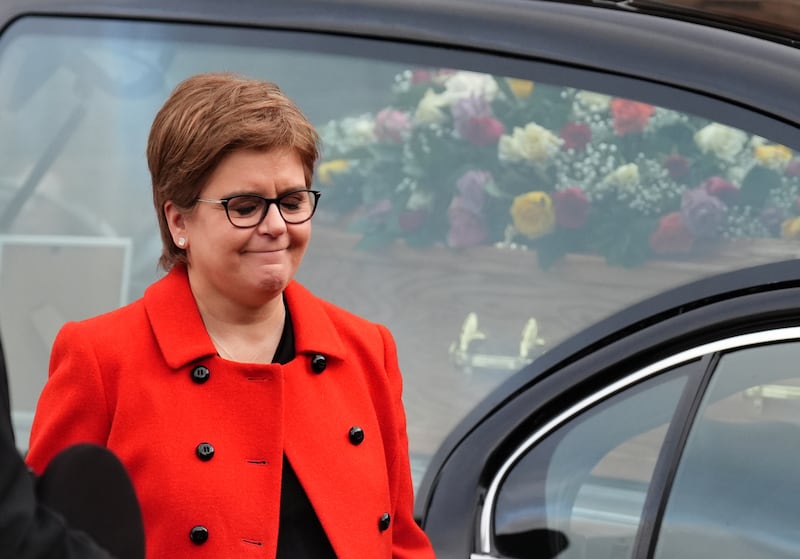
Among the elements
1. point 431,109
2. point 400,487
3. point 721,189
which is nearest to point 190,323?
point 400,487

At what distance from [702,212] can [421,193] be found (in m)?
0.61

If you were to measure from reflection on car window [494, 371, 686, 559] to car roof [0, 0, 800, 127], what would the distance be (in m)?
0.49

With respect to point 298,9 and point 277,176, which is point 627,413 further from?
point 298,9

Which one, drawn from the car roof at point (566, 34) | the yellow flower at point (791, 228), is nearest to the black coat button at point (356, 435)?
the car roof at point (566, 34)

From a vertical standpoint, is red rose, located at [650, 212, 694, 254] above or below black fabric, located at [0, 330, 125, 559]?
above

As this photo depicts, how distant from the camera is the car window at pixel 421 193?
2336 millimetres

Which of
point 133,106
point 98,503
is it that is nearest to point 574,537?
point 98,503

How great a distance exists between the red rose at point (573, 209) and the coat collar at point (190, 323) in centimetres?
84

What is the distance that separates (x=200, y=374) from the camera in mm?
1653

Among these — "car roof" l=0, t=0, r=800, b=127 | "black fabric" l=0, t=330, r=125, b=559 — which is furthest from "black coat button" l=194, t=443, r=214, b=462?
"car roof" l=0, t=0, r=800, b=127

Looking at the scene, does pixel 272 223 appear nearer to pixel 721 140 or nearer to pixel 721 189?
pixel 721 140

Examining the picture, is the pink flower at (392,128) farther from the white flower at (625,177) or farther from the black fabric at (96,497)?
the black fabric at (96,497)

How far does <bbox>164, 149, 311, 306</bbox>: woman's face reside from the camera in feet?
5.28

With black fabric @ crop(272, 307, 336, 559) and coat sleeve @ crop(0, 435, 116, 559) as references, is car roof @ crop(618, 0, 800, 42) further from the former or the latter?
coat sleeve @ crop(0, 435, 116, 559)
